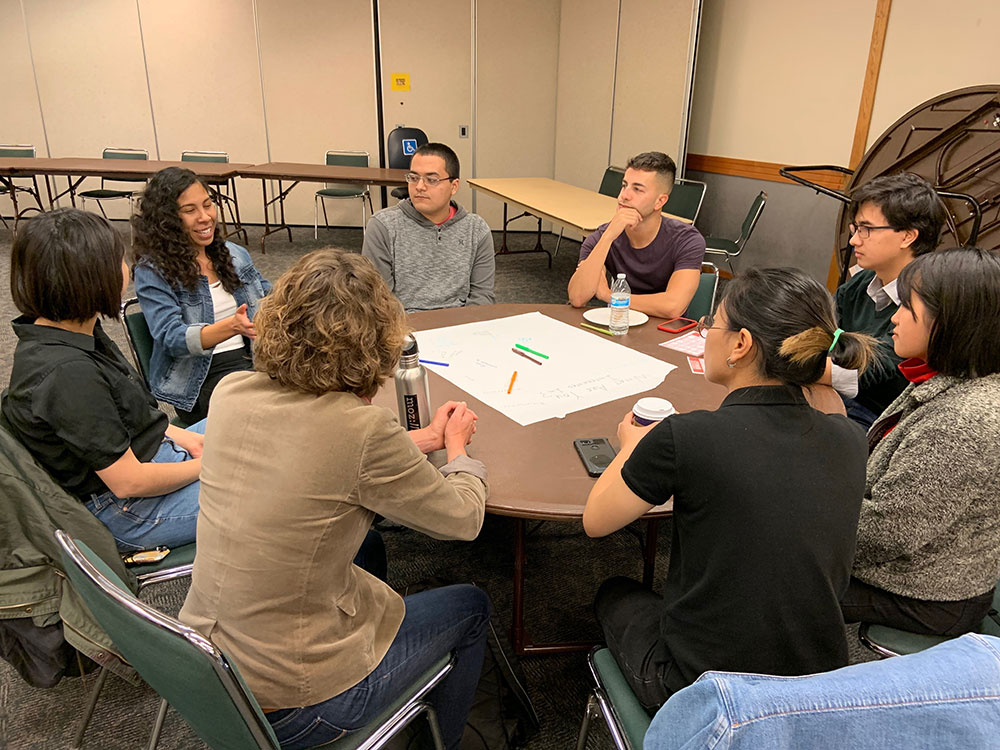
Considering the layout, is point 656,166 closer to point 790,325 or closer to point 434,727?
point 790,325

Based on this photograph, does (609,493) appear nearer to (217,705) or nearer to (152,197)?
(217,705)

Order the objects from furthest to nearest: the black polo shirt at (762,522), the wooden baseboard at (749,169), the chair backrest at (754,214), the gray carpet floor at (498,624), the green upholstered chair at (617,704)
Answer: the wooden baseboard at (749,169)
the chair backrest at (754,214)
the gray carpet floor at (498,624)
the green upholstered chair at (617,704)
the black polo shirt at (762,522)

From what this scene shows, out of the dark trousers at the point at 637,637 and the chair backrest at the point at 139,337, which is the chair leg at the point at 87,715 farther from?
the dark trousers at the point at 637,637

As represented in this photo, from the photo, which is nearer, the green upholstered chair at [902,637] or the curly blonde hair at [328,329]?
the curly blonde hair at [328,329]

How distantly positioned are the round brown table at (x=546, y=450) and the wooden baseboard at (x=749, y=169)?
11.4ft

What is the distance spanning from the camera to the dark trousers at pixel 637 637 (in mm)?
1200

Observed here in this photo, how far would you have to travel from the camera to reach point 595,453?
1494 mm

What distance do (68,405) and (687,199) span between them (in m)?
4.68

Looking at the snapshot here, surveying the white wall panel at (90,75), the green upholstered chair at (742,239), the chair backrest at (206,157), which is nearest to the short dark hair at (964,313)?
the green upholstered chair at (742,239)

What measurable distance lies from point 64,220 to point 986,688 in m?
1.90

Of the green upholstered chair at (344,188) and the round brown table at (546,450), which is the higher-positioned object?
the green upholstered chair at (344,188)

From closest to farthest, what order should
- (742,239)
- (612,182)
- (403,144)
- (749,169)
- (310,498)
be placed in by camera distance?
(310,498) → (742,239) → (749,169) → (612,182) → (403,144)

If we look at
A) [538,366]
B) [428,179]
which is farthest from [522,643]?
[428,179]

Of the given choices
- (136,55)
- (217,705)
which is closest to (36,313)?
(217,705)
